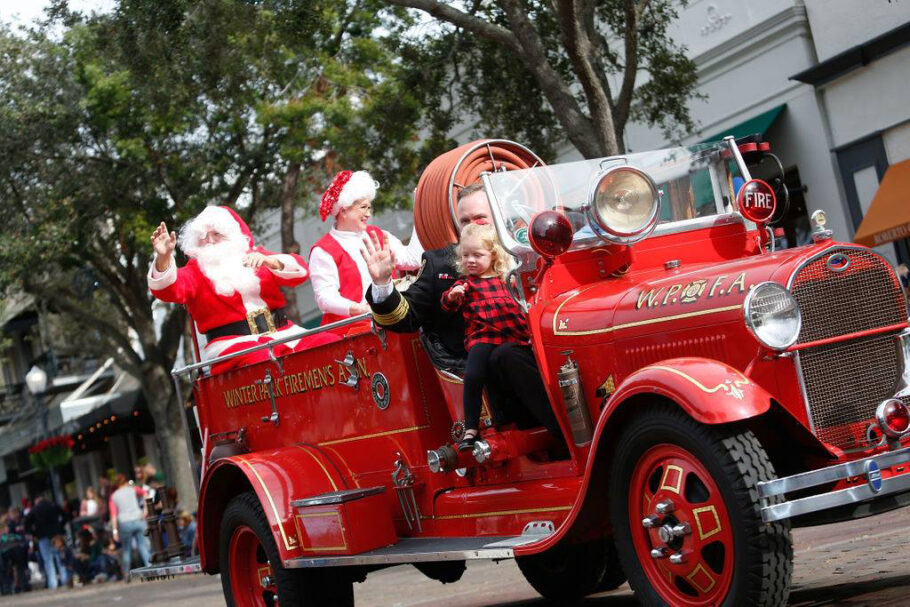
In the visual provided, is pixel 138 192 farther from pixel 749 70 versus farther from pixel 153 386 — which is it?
pixel 749 70

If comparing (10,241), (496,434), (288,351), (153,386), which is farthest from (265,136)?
(496,434)

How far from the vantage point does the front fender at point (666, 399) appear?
4.17 m

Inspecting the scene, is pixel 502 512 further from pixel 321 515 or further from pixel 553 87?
pixel 553 87

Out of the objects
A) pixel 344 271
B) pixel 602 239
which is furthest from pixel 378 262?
pixel 344 271

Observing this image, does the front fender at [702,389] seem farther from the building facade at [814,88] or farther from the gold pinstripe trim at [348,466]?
the building facade at [814,88]

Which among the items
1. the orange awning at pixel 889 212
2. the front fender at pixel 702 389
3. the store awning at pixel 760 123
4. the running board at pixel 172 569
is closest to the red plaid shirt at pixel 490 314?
the front fender at pixel 702 389

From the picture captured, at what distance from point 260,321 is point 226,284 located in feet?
1.05

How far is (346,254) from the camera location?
7250mm

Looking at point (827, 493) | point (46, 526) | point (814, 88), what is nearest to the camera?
point (827, 493)

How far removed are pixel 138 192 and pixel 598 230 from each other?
662 inches

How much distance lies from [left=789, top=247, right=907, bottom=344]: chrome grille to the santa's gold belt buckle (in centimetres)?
412

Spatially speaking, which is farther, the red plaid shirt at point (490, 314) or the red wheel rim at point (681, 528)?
the red plaid shirt at point (490, 314)

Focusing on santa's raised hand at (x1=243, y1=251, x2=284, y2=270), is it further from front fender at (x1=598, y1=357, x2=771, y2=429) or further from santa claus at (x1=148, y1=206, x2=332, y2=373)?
front fender at (x1=598, y1=357, x2=771, y2=429)

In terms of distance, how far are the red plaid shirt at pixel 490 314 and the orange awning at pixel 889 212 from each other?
938cm
